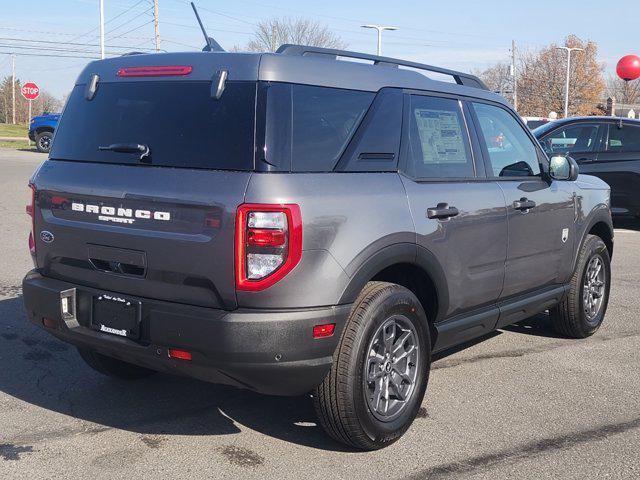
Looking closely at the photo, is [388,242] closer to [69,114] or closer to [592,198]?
[69,114]

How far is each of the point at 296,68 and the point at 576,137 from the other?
9641mm

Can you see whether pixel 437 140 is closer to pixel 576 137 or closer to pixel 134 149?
pixel 134 149

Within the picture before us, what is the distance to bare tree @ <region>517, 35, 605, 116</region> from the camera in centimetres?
6981

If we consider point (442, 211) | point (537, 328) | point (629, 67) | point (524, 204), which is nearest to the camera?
point (442, 211)

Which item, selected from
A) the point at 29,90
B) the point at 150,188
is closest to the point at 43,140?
the point at 29,90

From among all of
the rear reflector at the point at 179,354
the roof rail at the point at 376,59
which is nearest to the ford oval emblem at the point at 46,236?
the rear reflector at the point at 179,354

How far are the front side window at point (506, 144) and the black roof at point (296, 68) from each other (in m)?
0.47

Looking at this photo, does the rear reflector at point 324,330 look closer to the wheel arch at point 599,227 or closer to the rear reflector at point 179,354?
the rear reflector at point 179,354

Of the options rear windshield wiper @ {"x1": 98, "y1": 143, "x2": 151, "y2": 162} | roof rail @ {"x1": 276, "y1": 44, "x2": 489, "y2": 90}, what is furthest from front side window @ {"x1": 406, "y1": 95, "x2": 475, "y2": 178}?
rear windshield wiper @ {"x1": 98, "y1": 143, "x2": 151, "y2": 162}

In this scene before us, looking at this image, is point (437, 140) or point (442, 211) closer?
point (442, 211)

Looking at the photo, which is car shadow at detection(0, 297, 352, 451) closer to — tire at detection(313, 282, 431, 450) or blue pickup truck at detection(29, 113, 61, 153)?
tire at detection(313, 282, 431, 450)

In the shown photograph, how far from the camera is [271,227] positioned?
328cm

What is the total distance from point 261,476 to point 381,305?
975mm

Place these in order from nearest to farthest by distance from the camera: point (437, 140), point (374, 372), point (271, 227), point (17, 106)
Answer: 1. point (271, 227)
2. point (374, 372)
3. point (437, 140)
4. point (17, 106)
